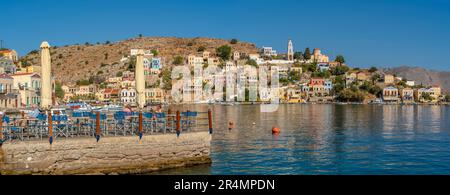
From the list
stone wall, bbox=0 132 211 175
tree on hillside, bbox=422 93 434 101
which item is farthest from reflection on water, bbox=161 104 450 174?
tree on hillside, bbox=422 93 434 101

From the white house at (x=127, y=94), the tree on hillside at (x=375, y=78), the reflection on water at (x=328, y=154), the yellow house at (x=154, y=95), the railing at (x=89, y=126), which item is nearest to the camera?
the railing at (x=89, y=126)

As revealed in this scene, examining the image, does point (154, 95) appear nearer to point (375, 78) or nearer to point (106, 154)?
point (375, 78)

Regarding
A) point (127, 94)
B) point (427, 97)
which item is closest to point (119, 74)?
point (127, 94)

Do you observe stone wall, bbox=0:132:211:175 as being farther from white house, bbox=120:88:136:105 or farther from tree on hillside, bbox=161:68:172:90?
tree on hillside, bbox=161:68:172:90

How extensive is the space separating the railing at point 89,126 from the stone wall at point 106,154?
0.46 m

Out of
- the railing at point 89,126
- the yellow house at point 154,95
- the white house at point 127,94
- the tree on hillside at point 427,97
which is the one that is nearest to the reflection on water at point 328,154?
the railing at point 89,126

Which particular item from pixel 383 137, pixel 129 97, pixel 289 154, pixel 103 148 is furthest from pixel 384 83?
pixel 103 148

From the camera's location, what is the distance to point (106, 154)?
1939cm

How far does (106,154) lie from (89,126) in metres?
2.30

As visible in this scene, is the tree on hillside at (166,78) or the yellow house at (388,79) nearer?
the tree on hillside at (166,78)

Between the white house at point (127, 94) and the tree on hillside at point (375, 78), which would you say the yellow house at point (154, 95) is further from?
the tree on hillside at point (375, 78)

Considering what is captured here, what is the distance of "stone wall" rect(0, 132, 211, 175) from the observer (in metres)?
17.8

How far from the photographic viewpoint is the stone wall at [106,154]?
17766mm

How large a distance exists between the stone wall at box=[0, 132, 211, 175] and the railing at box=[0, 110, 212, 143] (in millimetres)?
464
